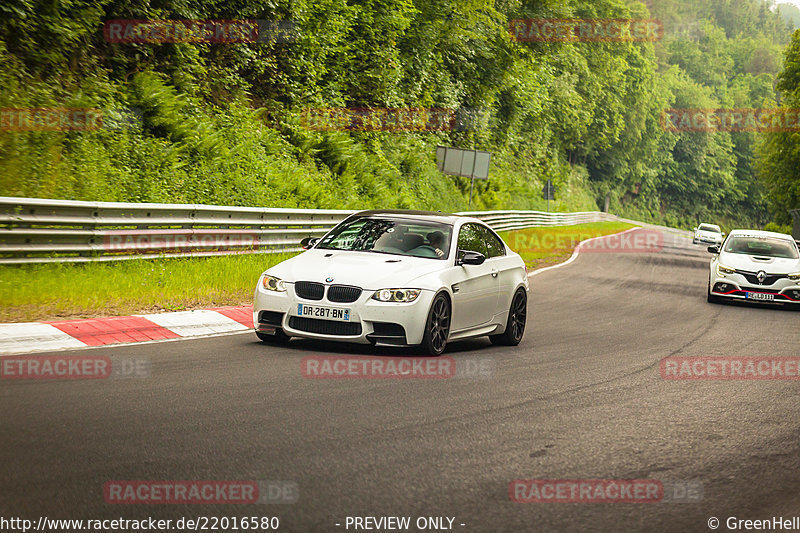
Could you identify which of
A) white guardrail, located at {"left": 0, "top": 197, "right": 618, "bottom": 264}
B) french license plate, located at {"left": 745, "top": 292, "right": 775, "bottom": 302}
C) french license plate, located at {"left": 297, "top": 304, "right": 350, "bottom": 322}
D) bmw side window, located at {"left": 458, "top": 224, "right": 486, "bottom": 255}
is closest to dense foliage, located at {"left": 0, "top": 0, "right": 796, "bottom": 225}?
→ white guardrail, located at {"left": 0, "top": 197, "right": 618, "bottom": 264}

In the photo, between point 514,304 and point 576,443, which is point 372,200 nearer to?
point 514,304

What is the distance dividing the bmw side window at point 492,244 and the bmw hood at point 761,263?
9.38 metres

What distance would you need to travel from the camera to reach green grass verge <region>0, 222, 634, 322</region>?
34.0ft

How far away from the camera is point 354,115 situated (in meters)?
31.2

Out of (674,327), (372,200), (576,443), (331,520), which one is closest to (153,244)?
(674,327)

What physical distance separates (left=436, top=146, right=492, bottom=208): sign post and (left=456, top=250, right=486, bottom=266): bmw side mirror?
78.6 feet

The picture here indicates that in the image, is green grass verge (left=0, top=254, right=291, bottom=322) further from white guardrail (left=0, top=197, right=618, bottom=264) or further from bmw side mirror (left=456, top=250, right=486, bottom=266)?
bmw side mirror (left=456, top=250, right=486, bottom=266)

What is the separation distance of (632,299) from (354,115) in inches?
593

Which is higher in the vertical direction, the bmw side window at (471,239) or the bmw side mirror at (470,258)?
the bmw side window at (471,239)

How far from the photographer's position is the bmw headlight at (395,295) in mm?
9188

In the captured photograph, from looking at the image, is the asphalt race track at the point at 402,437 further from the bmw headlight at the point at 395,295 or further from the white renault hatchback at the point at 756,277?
the white renault hatchback at the point at 756,277

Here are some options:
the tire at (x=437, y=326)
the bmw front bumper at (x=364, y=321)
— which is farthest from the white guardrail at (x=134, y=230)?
the tire at (x=437, y=326)

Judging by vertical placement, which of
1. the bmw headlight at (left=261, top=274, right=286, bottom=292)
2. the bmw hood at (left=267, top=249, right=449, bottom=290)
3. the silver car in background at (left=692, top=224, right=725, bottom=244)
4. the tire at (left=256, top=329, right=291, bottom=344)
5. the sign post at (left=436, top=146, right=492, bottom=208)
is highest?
the sign post at (left=436, top=146, right=492, bottom=208)

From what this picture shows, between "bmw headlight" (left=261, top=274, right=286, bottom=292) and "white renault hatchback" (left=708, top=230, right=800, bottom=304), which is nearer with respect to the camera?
"bmw headlight" (left=261, top=274, right=286, bottom=292)
